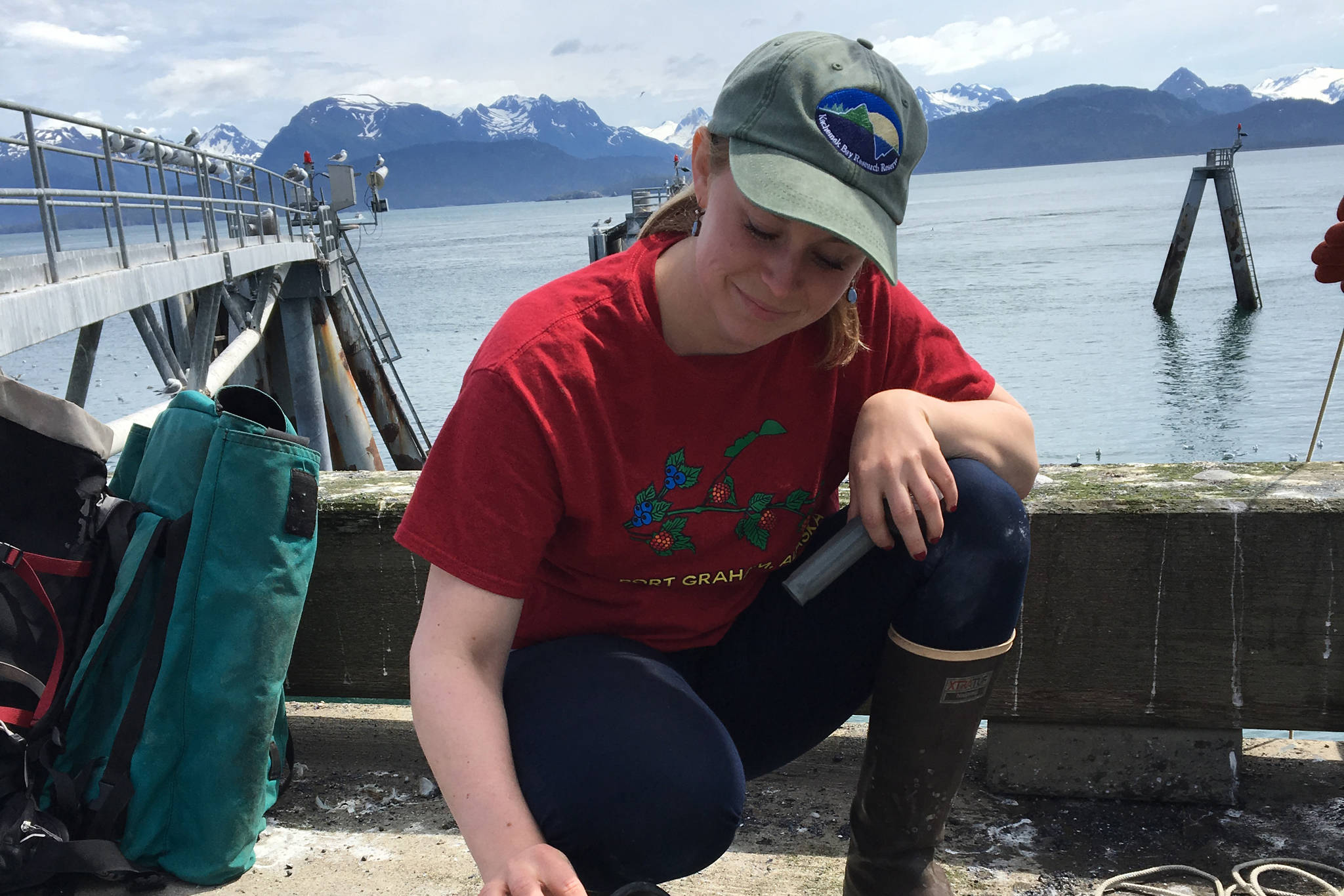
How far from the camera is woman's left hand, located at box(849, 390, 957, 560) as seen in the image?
1.56m

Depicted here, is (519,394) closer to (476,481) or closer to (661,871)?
(476,481)

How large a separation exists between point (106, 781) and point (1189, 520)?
2223 mm

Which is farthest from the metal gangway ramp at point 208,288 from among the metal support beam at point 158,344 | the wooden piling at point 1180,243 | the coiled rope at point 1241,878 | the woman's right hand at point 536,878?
the wooden piling at point 1180,243

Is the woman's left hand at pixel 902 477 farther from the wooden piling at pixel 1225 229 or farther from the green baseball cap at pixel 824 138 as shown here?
the wooden piling at pixel 1225 229

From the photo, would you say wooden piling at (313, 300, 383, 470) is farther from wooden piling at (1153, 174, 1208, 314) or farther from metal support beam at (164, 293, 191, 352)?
wooden piling at (1153, 174, 1208, 314)

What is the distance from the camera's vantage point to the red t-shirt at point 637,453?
1.44 meters

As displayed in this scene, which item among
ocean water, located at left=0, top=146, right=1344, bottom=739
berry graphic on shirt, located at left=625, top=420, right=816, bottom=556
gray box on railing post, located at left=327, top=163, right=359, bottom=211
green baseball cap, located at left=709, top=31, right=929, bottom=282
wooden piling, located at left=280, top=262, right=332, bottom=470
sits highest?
gray box on railing post, located at left=327, top=163, right=359, bottom=211

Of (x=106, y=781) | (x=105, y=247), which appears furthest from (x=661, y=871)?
(x=105, y=247)

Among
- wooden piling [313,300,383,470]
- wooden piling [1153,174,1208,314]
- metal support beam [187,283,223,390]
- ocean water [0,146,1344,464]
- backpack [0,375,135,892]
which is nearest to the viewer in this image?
backpack [0,375,135,892]

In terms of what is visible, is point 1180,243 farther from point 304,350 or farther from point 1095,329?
point 304,350

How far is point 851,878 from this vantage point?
69.9 inches

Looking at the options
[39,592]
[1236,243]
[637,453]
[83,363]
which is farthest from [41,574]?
[1236,243]

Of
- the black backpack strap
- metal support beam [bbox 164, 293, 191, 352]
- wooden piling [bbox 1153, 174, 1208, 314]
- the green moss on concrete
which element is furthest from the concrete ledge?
wooden piling [bbox 1153, 174, 1208, 314]

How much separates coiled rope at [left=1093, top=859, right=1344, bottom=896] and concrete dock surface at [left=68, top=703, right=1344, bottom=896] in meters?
0.04
